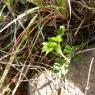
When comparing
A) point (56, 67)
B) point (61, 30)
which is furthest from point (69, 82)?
point (61, 30)

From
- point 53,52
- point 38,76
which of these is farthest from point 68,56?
point 38,76

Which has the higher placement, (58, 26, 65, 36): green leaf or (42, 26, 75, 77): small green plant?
(58, 26, 65, 36): green leaf

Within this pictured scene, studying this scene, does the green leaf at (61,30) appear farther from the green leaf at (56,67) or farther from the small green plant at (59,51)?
the green leaf at (56,67)

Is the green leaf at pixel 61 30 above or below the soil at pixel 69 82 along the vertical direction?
above

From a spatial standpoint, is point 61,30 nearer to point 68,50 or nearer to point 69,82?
point 68,50

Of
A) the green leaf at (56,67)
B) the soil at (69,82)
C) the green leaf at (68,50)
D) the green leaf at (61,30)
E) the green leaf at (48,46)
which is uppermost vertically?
the green leaf at (61,30)

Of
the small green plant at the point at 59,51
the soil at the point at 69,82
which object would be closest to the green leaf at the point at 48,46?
the small green plant at the point at 59,51

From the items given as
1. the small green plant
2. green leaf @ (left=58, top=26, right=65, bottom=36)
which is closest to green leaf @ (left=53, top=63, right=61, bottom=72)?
the small green plant

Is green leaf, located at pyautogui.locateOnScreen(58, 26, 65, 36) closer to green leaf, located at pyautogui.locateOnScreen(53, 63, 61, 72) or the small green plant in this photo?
the small green plant
